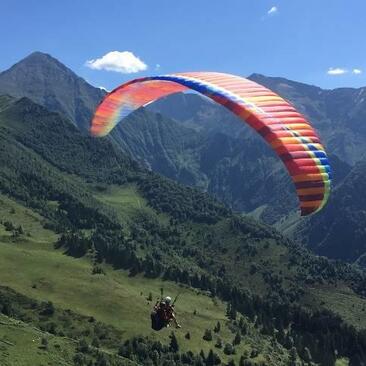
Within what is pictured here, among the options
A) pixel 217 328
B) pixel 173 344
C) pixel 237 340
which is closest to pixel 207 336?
pixel 237 340

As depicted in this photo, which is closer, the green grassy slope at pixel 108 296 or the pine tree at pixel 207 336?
the green grassy slope at pixel 108 296

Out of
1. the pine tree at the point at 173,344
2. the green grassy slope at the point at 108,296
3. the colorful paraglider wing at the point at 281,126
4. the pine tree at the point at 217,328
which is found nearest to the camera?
the colorful paraglider wing at the point at 281,126

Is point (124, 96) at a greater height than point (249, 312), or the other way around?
point (124, 96)

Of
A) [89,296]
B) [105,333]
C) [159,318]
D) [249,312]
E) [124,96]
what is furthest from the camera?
[249,312]

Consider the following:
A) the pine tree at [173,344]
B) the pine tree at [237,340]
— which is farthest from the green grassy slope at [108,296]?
the pine tree at [173,344]

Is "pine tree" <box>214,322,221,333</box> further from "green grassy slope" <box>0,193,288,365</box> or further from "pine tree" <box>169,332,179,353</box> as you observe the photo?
"pine tree" <box>169,332,179,353</box>

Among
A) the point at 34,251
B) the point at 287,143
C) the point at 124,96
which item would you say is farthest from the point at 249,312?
the point at 287,143

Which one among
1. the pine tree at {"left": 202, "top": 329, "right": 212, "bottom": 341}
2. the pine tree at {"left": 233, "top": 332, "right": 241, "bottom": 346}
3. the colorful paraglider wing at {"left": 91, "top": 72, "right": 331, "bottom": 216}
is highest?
the colorful paraglider wing at {"left": 91, "top": 72, "right": 331, "bottom": 216}

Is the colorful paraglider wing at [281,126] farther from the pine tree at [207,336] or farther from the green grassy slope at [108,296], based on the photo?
the pine tree at [207,336]

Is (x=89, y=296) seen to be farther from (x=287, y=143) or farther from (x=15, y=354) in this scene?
(x=287, y=143)

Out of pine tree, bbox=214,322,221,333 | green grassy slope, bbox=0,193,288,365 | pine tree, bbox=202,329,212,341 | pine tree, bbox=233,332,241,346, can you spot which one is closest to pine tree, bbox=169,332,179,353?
green grassy slope, bbox=0,193,288,365

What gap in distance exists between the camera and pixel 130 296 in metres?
156

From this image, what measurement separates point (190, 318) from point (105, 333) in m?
32.0

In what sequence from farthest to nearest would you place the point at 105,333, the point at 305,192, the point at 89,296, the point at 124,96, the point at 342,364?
the point at 342,364 → the point at 89,296 → the point at 105,333 → the point at 124,96 → the point at 305,192
